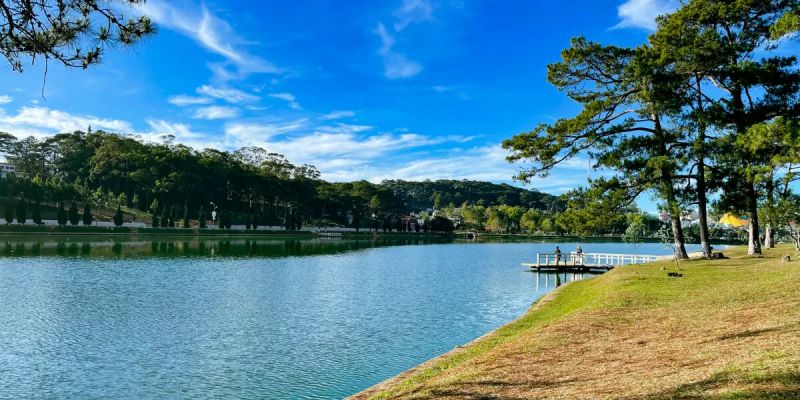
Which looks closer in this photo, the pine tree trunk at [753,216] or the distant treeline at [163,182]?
the pine tree trunk at [753,216]

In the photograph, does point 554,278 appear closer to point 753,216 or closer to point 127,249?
point 753,216

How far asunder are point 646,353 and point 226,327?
14.4 meters

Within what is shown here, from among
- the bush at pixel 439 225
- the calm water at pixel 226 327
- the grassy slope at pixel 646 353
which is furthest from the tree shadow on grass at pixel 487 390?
the bush at pixel 439 225

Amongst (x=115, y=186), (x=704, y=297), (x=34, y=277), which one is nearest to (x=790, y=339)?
(x=704, y=297)

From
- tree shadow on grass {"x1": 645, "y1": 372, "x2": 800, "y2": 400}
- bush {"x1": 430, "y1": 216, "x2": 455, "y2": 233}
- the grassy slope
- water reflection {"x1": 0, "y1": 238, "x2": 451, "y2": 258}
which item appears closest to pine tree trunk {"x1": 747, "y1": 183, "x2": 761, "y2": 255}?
the grassy slope

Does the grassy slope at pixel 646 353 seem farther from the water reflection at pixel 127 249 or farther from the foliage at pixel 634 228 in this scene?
the water reflection at pixel 127 249

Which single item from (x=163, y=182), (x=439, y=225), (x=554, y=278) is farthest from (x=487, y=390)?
(x=439, y=225)

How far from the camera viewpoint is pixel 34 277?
1227 inches

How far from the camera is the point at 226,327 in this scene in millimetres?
19078

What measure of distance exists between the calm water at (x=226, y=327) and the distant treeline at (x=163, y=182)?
72.0 m

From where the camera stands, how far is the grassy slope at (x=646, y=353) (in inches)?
277

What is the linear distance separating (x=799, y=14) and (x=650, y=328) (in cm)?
1819

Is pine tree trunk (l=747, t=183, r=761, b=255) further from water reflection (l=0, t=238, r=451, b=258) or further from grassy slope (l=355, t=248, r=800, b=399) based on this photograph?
water reflection (l=0, t=238, r=451, b=258)

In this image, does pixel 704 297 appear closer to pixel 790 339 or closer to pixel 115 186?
pixel 790 339
